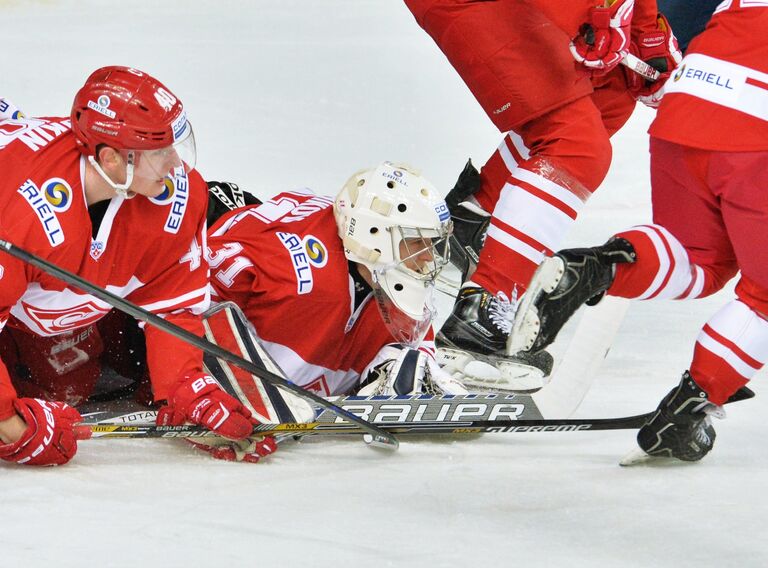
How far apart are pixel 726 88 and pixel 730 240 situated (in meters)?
0.31

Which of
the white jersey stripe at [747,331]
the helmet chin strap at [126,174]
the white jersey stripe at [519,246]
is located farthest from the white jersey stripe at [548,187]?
the helmet chin strap at [126,174]

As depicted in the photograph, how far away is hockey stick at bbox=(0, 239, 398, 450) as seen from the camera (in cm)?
218

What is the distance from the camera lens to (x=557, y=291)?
2.38 metres

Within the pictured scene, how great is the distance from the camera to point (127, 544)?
1.81 m

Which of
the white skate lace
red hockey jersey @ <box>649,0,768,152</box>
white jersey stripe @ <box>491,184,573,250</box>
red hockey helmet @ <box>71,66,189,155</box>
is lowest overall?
the white skate lace

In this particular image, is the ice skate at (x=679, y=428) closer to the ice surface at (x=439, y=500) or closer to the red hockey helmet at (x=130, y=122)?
the ice surface at (x=439, y=500)

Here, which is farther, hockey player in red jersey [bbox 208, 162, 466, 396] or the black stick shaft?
hockey player in red jersey [bbox 208, 162, 466, 396]

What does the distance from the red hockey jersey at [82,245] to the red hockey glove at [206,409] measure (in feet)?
0.14

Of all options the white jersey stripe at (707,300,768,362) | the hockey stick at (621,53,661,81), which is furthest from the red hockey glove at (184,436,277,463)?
the hockey stick at (621,53,661,81)

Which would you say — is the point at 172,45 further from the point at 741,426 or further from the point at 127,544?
the point at 127,544

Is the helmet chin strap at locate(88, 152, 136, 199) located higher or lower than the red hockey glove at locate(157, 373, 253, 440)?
higher

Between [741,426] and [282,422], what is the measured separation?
1.02m

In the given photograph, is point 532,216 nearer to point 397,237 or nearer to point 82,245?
point 397,237

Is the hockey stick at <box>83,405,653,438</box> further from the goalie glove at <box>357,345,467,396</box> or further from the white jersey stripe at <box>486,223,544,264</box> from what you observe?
the white jersey stripe at <box>486,223,544,264</box>
